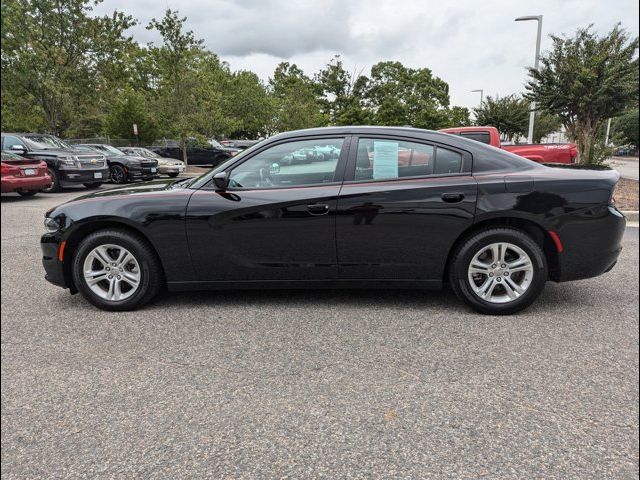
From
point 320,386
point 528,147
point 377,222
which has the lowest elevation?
point 320,386

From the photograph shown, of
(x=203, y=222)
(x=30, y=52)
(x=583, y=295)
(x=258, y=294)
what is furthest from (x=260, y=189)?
(x=583, y=295)

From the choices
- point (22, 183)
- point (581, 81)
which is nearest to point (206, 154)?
point (581, 81)

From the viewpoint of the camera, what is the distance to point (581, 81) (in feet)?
10.7

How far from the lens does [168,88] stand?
244cm

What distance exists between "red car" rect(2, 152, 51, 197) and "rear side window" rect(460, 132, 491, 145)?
6.68m

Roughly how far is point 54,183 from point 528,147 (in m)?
9.13

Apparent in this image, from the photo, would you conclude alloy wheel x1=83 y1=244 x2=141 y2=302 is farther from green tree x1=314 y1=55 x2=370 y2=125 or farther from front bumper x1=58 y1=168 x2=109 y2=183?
front bumper x1=58 y1=168 x2=109 y2=183

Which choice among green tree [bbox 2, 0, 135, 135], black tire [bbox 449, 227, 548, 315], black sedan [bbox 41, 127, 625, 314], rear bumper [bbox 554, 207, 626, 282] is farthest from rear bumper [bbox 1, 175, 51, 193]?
rear bumper [bbox 554, 207, 626, 282]

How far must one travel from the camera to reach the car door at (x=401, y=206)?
126 inches

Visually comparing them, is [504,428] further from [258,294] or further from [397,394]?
[258,294]

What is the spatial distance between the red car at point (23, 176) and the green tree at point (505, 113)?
695 centimetres

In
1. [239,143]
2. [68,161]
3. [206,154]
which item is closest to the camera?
[239,143]

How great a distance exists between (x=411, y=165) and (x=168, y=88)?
173 centimetres

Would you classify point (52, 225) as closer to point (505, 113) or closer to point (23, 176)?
point (505, 113)
